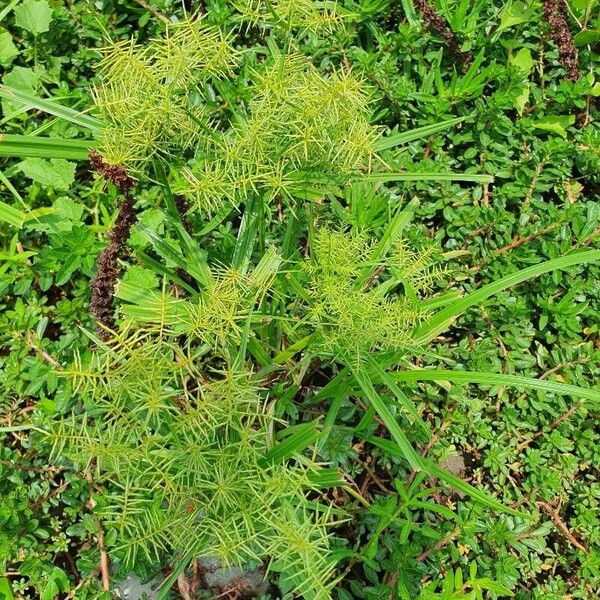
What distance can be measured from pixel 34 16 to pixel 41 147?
73 centimetres

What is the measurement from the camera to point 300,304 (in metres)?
1.76

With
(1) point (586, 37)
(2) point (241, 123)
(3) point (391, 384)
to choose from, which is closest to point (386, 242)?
(3) point (391, 384)

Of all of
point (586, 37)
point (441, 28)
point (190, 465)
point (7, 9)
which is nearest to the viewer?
point (190, 465)

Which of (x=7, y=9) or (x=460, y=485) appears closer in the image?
(x=460, y=485)

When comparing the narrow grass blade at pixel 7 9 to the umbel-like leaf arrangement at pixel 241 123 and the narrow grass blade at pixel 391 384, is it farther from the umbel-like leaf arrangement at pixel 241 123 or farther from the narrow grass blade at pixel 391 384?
the narrow grass blade at pixel 391 384

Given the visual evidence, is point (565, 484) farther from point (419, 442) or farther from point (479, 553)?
point (419, 442)

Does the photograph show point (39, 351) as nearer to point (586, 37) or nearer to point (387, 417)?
point (387, 417)

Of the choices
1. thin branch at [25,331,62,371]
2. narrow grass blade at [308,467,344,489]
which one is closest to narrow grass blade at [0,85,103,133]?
thin branch at [25,331,62,371]

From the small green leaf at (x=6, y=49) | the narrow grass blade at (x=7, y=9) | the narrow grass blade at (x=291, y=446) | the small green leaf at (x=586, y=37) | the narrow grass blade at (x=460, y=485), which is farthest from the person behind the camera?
the small green leaf at (x=586, y=37)

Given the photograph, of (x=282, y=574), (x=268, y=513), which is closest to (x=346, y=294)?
(x=268, y=513)

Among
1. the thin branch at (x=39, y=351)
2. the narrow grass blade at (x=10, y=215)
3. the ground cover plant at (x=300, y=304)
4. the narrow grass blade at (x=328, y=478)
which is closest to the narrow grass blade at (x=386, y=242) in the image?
the ground cover plant at (x=300, y=304)

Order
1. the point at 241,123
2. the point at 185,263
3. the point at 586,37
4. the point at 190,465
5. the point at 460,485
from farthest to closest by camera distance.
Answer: the point at 586,37, the point at 185,263, the point at 460,485, the point at 241,123, the point at 190,465

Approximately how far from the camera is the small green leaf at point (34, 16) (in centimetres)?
209

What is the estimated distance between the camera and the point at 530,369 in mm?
2078
